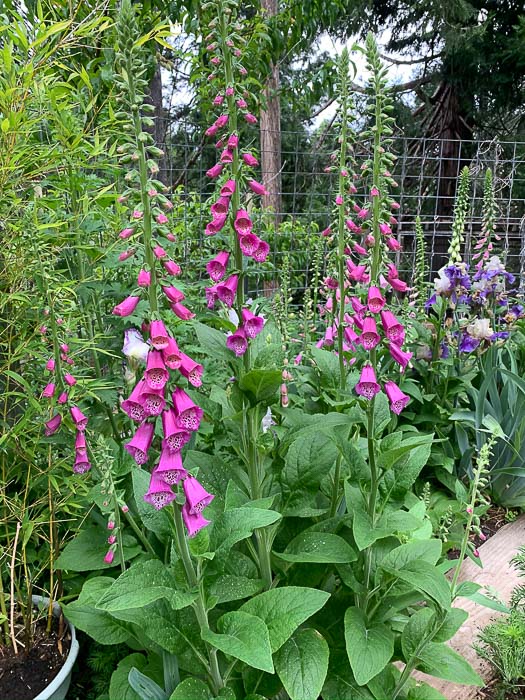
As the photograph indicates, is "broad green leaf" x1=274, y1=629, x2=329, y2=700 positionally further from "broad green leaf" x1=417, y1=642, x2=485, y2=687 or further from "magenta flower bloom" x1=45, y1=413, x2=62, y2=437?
"magenta flower bloom" x1=45, y1=413, x2=62, y2=437

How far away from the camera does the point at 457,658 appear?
1899 mm

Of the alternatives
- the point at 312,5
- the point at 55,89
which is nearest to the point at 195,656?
the point at 55,89

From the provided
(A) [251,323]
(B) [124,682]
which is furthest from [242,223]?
(B) [124,682]

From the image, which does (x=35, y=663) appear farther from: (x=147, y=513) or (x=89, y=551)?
(x=147, y=513)

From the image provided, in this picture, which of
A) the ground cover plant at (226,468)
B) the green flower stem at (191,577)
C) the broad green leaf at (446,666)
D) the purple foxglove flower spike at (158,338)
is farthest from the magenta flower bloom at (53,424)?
the broad green leaf at (446,666)

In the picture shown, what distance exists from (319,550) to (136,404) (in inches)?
34.2

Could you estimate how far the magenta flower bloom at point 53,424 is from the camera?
6.07ft

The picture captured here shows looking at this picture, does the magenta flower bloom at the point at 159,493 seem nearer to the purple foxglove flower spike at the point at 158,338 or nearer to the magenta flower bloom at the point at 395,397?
the purple foxglove flower spike at the point at 158,338

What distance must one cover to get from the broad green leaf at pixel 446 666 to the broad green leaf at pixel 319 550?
41cm

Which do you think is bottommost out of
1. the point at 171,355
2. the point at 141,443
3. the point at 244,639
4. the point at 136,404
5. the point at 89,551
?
the point at 89,551

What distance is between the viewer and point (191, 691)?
1.59 m

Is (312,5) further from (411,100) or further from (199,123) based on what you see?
(411,100)

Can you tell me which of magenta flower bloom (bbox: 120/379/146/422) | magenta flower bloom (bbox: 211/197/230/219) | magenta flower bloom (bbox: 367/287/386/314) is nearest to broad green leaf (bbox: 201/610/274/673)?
magenta flower bloom (bbox: 120/379/146/422)

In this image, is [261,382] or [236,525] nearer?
[236,525]
